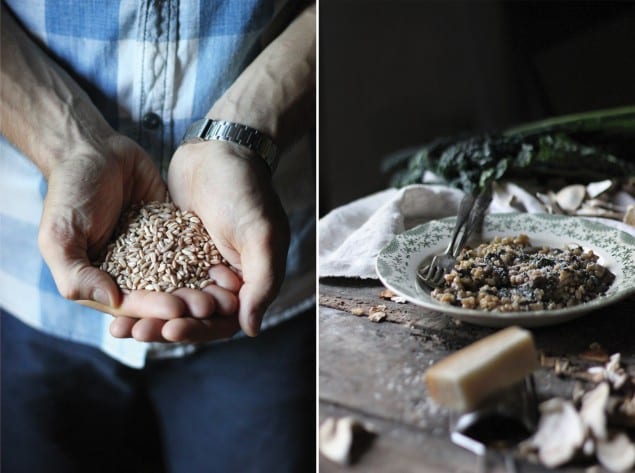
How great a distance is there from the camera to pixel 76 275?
599mm

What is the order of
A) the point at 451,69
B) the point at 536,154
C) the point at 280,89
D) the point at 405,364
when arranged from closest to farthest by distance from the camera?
1. the point at 405,364
2. the point at 280,89
3. the point at 536,154
4. the point at 451,69

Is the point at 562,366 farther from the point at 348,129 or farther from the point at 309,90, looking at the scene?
the point at 348,129

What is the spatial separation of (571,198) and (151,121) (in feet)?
1.66

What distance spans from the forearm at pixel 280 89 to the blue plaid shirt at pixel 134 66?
1cm

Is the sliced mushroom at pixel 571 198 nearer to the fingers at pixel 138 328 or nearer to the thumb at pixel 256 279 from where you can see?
the thumb at pixel 256 279

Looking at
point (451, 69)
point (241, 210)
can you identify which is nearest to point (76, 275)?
point (241, 210)

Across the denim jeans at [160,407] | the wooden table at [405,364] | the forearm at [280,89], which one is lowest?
the denim jeans at [160,407]

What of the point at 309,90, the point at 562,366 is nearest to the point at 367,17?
the point at 309,90

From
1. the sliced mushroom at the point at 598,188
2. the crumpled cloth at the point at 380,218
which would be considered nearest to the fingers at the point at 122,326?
the crumpled cloth at the point at 380,218

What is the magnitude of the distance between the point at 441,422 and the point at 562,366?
4.8 inches

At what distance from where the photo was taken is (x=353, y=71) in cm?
151

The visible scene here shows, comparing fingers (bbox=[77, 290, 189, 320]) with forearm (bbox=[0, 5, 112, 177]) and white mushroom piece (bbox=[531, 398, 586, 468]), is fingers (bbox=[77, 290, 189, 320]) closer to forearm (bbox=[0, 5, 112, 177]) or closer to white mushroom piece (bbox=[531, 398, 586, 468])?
forearm (bbox=[0, 5, 112, 177])

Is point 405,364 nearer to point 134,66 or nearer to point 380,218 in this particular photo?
point 380,218

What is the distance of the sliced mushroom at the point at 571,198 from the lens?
32.8 inches
